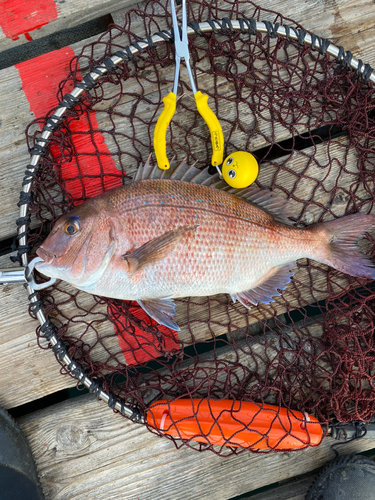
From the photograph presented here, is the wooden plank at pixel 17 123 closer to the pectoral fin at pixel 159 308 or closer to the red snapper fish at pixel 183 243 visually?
the red snapper fish at pixel 183 243

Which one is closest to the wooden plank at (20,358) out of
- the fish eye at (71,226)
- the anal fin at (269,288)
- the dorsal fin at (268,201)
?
the fish eye at (71,226)

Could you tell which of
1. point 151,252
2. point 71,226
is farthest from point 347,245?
point 71,226

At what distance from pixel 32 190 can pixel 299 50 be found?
171 centimetres

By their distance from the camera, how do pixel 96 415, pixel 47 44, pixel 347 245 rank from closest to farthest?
1. pixel 347 245
2. pixel 96 415
3. pixel 47 44

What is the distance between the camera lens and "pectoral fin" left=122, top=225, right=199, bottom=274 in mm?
1802

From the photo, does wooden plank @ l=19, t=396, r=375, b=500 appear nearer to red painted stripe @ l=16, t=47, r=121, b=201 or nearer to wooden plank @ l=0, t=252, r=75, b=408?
wooden plank @ l=0, t=252, r=75, b=408

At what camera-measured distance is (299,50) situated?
2082 mm

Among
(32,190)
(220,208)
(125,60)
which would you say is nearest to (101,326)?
(32,190)

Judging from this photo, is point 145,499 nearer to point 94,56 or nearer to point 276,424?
point 276,424

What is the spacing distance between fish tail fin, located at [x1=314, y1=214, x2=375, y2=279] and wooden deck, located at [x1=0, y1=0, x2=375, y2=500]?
210mm

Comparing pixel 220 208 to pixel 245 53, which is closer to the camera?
pixel 220 208

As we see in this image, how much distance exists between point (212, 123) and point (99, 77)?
2.16 ft

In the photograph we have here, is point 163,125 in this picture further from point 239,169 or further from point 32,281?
point 32,281

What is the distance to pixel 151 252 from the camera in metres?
1.80
